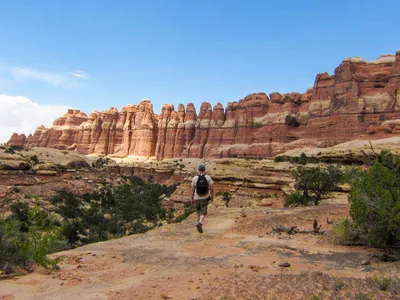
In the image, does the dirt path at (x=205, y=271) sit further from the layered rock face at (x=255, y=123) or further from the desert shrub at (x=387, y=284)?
the layered rock face at (x=255, y=123)

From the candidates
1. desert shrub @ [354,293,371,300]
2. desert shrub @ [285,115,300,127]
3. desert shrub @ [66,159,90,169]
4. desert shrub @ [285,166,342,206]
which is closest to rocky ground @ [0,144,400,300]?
desert shrub @ [354,293,371,300]

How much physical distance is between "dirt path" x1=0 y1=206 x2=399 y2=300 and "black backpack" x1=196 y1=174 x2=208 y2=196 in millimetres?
1442

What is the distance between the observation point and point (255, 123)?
82188mm

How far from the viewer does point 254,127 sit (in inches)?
3248

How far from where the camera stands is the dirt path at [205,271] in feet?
14.8

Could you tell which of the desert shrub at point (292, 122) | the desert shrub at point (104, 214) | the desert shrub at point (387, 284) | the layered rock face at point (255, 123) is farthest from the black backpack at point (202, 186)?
the desert shrub at point (292, 122)

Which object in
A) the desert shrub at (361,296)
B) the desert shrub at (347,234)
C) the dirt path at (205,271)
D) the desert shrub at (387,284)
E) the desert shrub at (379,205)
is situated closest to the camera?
the desert shrub at (361,296)

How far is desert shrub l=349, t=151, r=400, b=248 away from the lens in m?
6.50

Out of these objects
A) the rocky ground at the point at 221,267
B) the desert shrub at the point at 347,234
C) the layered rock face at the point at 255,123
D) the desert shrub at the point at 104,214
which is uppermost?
Result: the layered rock face at the point at 255,123

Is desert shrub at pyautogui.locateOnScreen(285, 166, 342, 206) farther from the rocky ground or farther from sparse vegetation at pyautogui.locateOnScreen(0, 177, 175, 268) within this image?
sparse vegetation at pyautogui.locateOnScreen(0, 177, 175, 268)

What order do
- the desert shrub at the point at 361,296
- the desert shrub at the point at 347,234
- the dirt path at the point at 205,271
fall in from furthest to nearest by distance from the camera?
the desert shrub at the point at 347,234, the dirt path at the point at 205,271, the desert shrub at the point at 361,296

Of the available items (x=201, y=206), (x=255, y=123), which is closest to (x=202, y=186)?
(x=201, y=206)

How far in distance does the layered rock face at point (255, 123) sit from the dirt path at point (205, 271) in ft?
174

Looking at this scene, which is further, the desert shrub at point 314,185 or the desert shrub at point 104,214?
the desert shrub at point 104,214
